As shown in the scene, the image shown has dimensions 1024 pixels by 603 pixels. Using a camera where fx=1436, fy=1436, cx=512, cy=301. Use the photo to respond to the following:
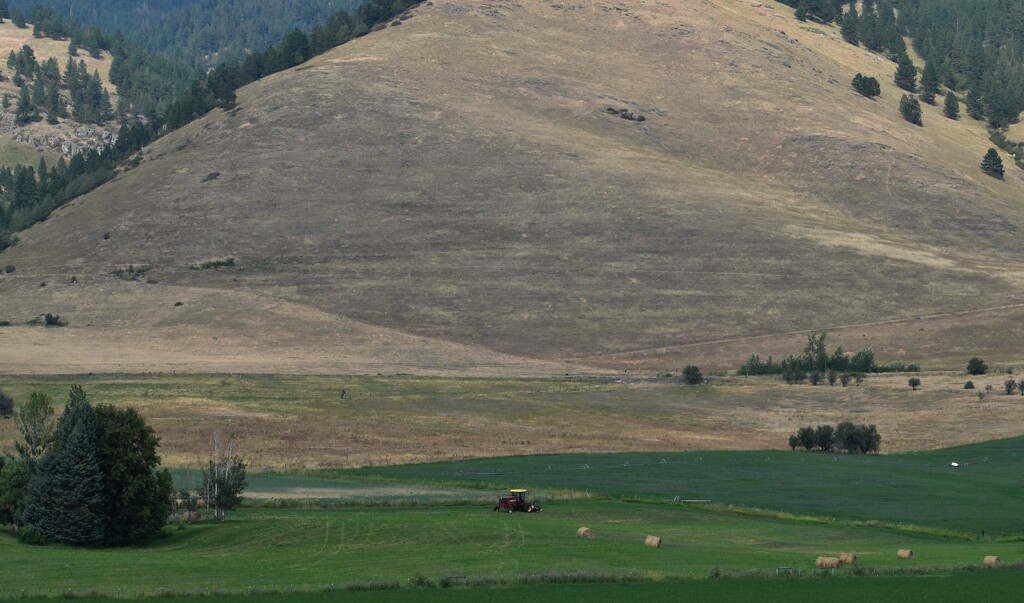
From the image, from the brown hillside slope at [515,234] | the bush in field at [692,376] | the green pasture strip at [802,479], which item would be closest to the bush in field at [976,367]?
the brown hillside slope at [515,234]

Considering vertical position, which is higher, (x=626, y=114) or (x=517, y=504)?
(x=626, y=114)

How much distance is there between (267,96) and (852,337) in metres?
92.6

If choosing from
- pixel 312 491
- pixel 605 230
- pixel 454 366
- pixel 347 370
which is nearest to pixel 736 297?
pixel 605 230

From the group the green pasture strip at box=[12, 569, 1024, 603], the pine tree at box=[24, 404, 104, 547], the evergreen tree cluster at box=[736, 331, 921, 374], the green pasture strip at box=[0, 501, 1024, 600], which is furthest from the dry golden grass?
the green pasture strip at box=[12, 569, 1024, 603]

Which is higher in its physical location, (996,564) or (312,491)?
(996,564)

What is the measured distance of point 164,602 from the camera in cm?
3472

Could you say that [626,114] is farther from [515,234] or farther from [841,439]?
[841,439]

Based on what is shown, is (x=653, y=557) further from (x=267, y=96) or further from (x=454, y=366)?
(x=267, y=96)

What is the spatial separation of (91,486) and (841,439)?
4347 centimetres

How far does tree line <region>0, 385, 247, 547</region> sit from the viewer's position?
47656mm

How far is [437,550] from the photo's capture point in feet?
144

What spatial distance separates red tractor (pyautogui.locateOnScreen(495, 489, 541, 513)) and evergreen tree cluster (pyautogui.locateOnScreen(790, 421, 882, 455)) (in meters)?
28.5

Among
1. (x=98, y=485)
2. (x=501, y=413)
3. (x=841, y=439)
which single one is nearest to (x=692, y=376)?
(x=501, y=413)

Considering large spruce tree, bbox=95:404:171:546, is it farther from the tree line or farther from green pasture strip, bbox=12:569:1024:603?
green pasture strip, bbox=12:569:1024:603
